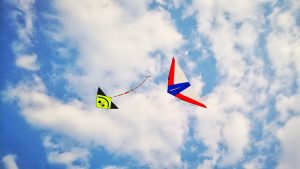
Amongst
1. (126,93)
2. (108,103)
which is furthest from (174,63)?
(108,103)

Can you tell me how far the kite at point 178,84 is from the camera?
90.4ft

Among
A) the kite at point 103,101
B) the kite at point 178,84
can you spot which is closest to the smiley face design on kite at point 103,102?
the kite at point 103,101

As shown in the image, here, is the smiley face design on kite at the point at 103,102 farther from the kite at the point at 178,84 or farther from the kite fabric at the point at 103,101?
the kite at the point at 178,84

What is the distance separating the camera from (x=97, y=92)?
25.5 m

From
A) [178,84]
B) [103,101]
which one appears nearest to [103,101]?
[103,101]

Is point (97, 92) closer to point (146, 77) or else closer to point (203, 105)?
point (146, 77)

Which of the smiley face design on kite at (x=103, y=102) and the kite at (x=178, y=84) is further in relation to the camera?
the kite at (x=178, y=84)

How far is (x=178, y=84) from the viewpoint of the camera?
27.8 m

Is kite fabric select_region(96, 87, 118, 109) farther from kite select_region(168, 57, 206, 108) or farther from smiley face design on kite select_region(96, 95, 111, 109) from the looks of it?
kite select_region(168, 57, 206, 108)

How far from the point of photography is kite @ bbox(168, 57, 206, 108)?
27562 millimetres

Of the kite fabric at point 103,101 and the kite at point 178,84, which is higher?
the kite at point 178,84

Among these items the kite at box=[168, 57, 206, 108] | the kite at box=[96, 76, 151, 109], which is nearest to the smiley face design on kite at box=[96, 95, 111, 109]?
the kite at box=[96, 76, 151, 109]

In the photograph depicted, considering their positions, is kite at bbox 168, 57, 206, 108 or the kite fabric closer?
the kite fabric

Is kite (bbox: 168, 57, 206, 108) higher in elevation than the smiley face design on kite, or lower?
higher
